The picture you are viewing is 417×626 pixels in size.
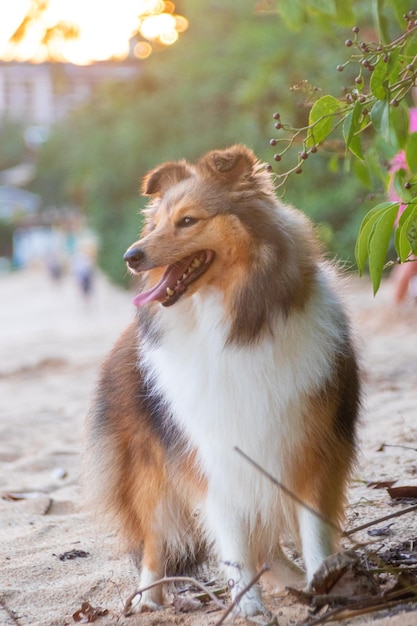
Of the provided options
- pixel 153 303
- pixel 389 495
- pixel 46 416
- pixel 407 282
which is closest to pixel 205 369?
pixel 153 303

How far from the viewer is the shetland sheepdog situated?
10.3 feet

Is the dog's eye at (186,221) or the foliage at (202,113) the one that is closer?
the dog's eye at (186,221)

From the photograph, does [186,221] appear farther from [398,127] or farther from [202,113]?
[202,113]

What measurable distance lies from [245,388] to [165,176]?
3.05ft

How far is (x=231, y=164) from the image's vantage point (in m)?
3.37

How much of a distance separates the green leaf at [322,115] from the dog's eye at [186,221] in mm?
608

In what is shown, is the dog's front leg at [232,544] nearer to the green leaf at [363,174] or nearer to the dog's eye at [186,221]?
the dog's eye at [186,221]

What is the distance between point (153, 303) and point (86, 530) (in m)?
1.62

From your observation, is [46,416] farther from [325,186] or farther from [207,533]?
[325,186]

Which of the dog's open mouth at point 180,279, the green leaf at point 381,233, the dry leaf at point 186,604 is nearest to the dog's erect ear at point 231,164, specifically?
the dog's open mouth at point 180,279

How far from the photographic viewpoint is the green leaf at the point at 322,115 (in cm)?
279

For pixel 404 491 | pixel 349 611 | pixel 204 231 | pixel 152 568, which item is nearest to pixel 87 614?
pixel 152 568

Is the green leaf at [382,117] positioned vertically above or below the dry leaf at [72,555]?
above

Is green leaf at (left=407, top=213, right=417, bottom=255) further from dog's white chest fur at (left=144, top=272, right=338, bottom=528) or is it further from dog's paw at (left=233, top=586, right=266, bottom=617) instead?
dog's paw at (left=233, top=586, right=266, bottom=617)
